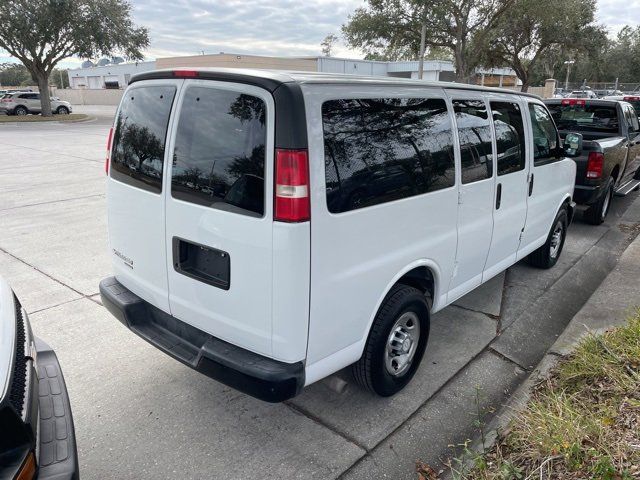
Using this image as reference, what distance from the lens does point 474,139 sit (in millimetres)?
3523

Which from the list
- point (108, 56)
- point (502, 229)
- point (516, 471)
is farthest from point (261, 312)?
point (108, 56)

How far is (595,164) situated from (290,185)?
6052 mm

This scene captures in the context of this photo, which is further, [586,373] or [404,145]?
[586,373]

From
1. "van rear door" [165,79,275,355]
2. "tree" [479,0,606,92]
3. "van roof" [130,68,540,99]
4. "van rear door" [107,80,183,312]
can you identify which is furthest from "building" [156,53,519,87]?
"van rear door" [165,79,275,355]

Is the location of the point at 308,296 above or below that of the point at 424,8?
below

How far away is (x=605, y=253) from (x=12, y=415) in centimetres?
683

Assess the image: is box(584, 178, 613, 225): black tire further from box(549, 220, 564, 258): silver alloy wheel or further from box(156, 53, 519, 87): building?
box(156, 53, 519, 87): building

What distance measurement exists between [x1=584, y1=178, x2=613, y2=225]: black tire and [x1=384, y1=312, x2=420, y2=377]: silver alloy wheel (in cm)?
545

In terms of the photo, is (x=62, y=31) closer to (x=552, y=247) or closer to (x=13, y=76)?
(x=552, y=247)

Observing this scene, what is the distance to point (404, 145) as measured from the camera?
2873 mm

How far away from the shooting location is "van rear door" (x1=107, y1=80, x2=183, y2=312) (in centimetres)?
275

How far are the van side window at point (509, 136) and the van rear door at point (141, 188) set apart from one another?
8.37 feet

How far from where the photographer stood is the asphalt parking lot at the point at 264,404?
8.82 feet

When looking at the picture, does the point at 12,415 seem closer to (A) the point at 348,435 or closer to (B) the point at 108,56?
(A) the point at 348,435
